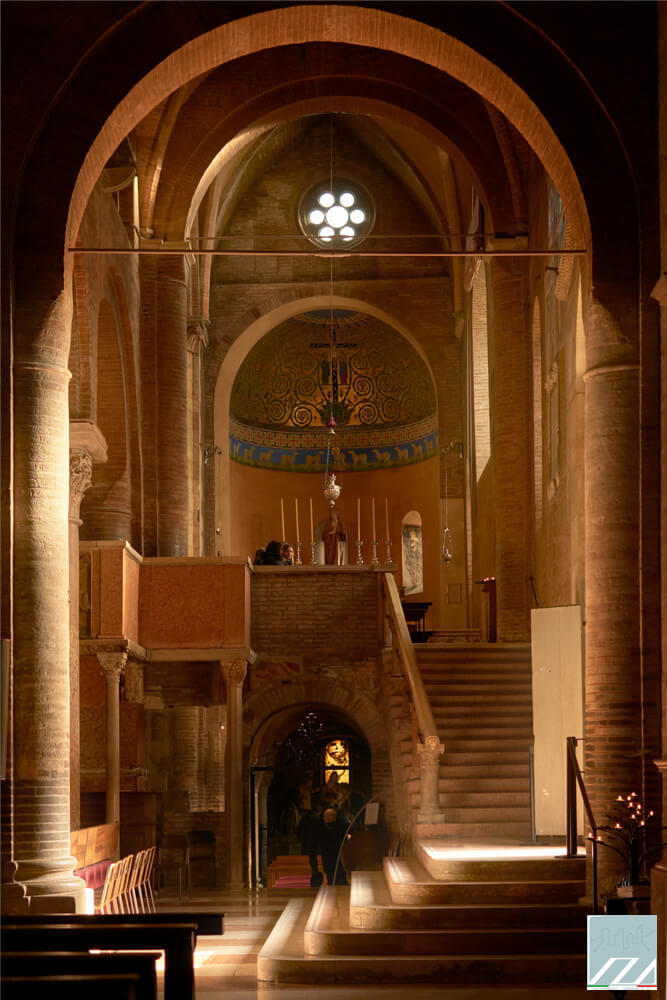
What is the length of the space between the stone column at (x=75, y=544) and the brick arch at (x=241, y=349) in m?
10.8

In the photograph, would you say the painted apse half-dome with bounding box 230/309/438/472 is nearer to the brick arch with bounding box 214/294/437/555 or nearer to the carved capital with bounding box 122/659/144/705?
the brick arch with bounding box 214/294/437/555

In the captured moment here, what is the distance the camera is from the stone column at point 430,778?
1313cm

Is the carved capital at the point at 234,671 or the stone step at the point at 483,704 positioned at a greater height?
the carved capital at the point at 234,671

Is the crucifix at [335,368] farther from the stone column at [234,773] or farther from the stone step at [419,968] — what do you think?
the stone step at [419,968]

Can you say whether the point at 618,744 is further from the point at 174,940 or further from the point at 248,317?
the point at 248,317

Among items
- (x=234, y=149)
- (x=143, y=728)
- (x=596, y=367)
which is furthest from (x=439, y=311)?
(x=596, y=367)

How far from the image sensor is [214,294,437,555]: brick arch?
26.3 m

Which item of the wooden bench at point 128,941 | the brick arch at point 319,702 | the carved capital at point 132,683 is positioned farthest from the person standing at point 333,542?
the wooden bench at point 128,941

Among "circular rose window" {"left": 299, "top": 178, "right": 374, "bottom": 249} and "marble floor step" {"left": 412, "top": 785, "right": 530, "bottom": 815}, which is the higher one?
"circular rose window" {"left": 299, "top": 178, "right": 374, "bottom": 249}

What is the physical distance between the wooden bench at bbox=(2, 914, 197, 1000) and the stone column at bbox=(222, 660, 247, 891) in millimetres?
11017

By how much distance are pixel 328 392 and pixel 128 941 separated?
72.5 feet

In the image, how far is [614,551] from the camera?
10.2m

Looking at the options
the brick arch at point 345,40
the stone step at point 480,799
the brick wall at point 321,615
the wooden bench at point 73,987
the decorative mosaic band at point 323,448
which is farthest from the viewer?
the decorative mosaic band at point 323,448
